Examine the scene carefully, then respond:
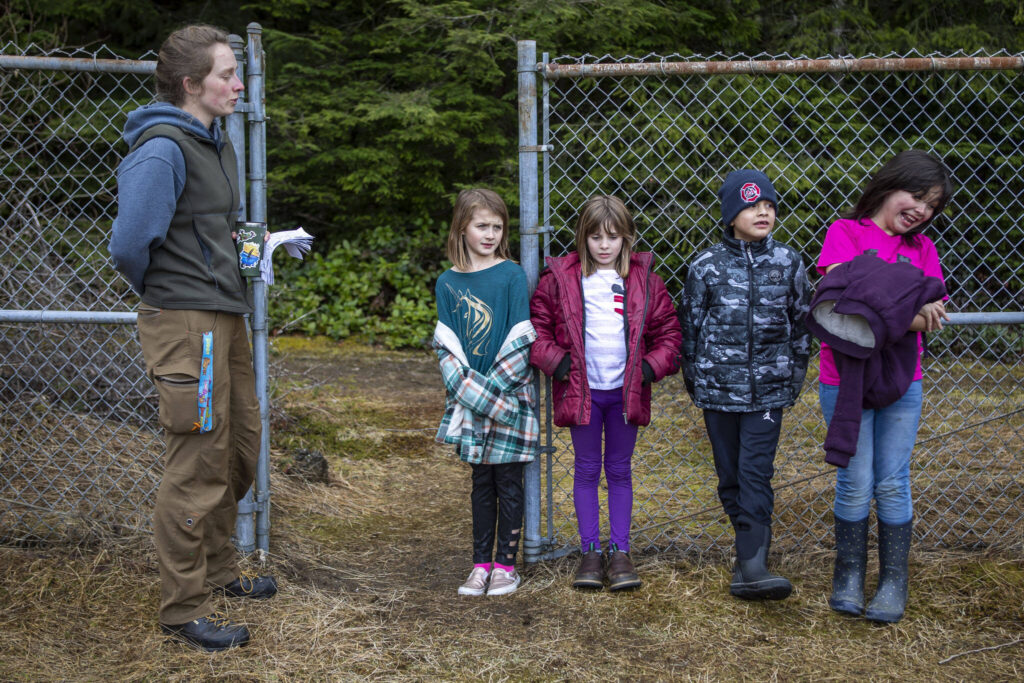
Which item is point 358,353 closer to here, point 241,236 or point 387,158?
point 387,158

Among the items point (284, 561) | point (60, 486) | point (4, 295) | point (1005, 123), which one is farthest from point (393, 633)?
point (1005, 123)

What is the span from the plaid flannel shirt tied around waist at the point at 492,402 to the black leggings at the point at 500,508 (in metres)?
0.12

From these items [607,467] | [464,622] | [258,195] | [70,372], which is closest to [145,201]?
[258,195]

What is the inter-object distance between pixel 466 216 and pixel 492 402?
2.48 ft

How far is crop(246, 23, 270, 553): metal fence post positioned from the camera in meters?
3.52

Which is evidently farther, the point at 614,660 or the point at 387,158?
the point at 387,158

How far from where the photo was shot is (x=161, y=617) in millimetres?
3131

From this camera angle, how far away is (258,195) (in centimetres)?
355

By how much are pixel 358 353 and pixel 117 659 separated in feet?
18.3

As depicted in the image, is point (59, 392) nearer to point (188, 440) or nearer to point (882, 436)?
point (188, 440)

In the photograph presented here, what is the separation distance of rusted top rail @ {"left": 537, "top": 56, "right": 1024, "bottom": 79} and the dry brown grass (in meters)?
2.06

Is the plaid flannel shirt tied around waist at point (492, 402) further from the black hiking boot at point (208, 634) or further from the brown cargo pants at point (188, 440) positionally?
the black hiking boot at point (208, 634)

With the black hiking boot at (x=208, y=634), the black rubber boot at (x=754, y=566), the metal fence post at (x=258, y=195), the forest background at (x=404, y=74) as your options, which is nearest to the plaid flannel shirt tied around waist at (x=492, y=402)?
the metal fence post at (x=258, y=195)

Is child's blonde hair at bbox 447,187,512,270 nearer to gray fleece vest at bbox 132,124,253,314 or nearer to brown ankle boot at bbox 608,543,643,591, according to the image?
gray fleece vest at bbox 132,124,253,314
